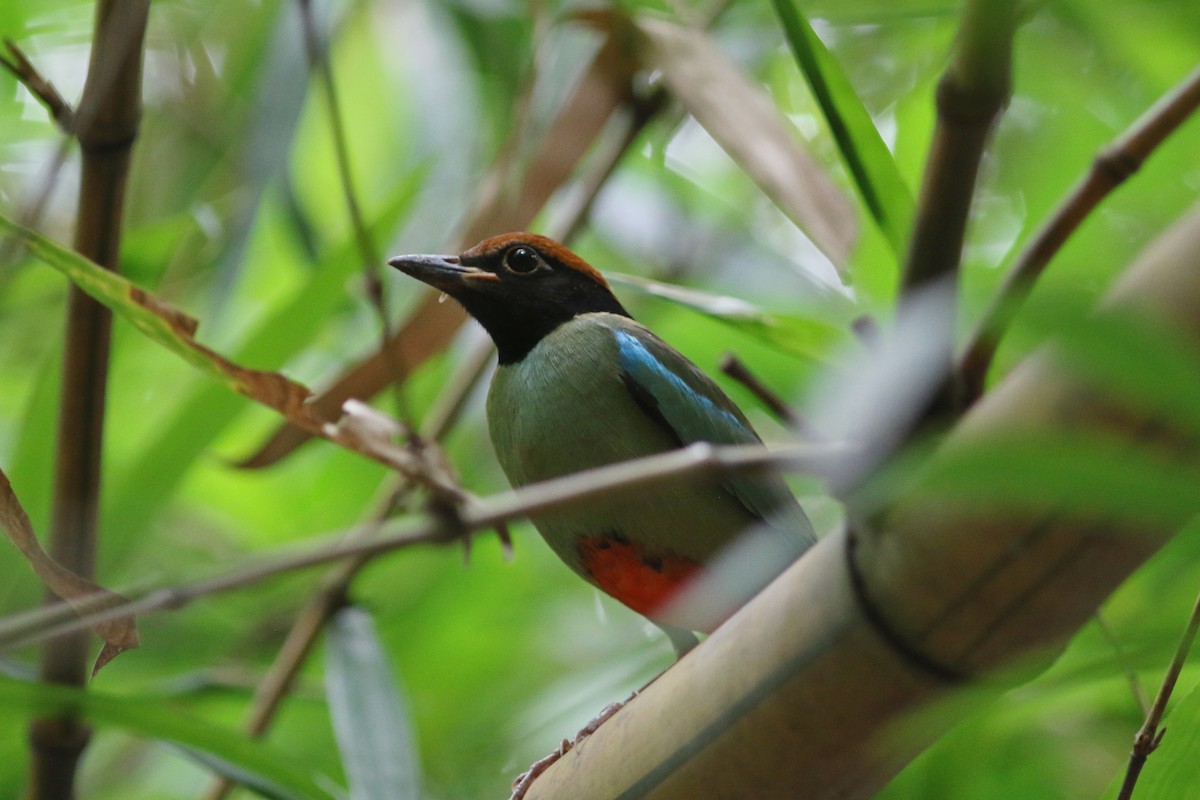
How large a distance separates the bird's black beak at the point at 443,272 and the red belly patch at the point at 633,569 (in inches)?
33.4

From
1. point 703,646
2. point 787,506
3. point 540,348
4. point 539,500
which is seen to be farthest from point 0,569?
point 539,500

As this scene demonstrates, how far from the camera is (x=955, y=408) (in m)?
1.11

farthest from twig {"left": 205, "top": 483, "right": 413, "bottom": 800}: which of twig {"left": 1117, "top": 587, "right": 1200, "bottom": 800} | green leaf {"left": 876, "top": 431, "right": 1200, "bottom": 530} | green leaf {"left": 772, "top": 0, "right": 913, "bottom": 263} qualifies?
green leaf {"left": 876, "top": 431, "right": 1200, "bottom": 530}

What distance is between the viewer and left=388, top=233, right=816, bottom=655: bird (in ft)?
9.23

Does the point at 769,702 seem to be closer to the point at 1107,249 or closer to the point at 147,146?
the point at 1107,249

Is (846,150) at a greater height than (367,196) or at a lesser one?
greater

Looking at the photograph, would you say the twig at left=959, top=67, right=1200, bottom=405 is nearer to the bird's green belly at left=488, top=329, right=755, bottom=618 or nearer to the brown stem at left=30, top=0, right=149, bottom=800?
the brown stem at left=30, top=0, right=149, bottom=800

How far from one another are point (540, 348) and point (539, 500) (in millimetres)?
2227

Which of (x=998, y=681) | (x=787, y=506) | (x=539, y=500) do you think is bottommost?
(x=787, y=506)

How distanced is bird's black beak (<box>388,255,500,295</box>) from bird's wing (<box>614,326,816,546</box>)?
0.46 metres

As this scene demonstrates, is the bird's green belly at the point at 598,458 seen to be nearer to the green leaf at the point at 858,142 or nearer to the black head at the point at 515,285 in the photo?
the black head at the point at 515,285

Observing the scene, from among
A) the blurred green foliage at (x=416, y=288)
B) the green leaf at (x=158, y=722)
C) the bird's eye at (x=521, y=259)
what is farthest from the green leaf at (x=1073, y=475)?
the bird's eye at (x=521, y=259)

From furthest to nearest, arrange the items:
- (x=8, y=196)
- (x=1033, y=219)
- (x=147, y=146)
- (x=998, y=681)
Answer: (x=147, y=146), (x=8, y=196), (x=1033, y=219), (x=998, y=681)

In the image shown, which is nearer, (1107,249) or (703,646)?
(703,646)
